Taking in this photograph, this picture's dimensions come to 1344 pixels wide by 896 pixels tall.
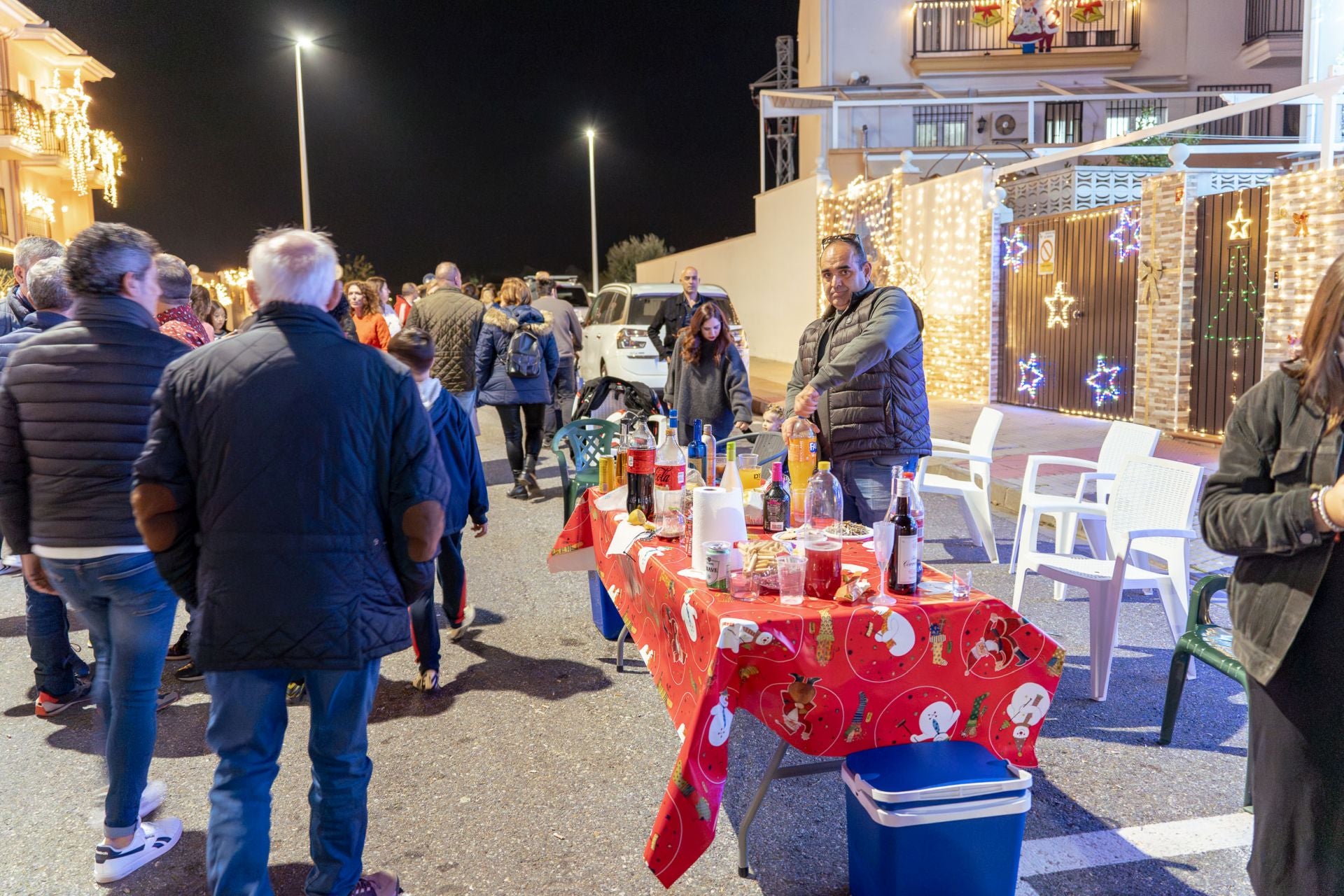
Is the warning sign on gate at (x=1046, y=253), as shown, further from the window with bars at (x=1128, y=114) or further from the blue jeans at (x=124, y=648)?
the window with bars at (x=1128, y=114)

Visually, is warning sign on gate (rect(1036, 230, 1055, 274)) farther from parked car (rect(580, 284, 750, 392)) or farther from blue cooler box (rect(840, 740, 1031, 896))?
blue cooler box (rect(840, 740, 1031, 896))

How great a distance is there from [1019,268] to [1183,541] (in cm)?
1031

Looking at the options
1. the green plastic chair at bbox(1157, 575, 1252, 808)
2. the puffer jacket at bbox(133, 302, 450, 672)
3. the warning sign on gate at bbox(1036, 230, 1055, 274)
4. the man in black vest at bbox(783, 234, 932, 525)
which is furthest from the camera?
the warning sign on gate at bbox(1036, 230, 1055, 274)

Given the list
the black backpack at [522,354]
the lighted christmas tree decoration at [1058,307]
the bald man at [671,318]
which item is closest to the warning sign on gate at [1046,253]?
the lighted christmas tree decoration at [1058,307]

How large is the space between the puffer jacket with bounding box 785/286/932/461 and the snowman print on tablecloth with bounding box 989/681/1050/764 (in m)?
2.04

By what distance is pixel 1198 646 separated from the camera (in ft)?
13.4

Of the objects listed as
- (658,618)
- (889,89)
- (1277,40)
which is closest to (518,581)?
(658,618)

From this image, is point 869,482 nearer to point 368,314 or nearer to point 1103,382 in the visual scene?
point 368,314

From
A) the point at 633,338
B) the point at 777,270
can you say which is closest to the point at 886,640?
the point at 633,338

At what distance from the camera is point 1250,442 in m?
2.58

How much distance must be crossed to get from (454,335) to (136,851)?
6.54 metres

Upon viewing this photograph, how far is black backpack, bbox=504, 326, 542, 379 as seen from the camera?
31.6ft

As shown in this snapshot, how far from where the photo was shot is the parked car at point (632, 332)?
1427cm

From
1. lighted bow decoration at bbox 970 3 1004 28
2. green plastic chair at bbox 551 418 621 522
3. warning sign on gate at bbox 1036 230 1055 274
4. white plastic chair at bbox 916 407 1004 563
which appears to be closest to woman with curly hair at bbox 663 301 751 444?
green plastic chair at bbox 551 418 621 522
